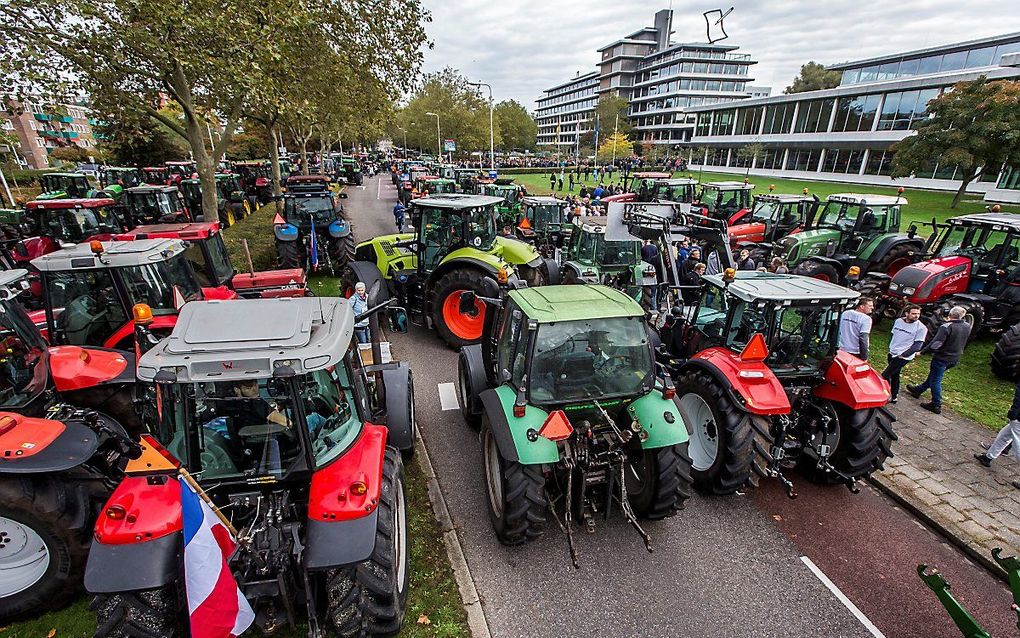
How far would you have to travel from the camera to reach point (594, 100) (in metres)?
93.1

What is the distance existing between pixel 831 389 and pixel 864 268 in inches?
331

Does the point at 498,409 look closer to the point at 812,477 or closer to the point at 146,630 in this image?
the point at 146,630

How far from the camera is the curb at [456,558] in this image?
11.9ft

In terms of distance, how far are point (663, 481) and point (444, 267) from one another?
554 centimetres

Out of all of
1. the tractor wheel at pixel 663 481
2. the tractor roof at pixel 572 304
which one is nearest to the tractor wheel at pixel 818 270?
the tractor roof at pixel 572 304

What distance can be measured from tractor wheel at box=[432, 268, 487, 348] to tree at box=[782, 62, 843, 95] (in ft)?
258

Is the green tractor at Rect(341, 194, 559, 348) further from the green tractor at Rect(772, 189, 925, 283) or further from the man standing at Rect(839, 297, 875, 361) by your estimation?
the green tractor at Rect(772, 189, 925, 283)

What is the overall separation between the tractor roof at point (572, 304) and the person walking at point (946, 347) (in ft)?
17.0

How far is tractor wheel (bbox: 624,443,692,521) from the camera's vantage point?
4141mm

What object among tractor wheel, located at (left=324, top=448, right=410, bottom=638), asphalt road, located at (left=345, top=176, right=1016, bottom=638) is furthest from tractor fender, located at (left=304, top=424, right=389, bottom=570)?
asphalt road, located at (left=345, top=176, right=1016, bottom=638)

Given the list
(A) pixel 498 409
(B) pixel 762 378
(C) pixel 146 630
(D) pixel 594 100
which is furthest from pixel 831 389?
(D) pixel 594 100

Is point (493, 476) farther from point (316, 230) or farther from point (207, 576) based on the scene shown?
point (316, 230)

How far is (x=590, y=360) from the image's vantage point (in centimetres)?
431

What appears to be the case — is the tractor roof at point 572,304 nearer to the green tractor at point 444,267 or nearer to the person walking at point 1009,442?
the green tractor at point 444,267
